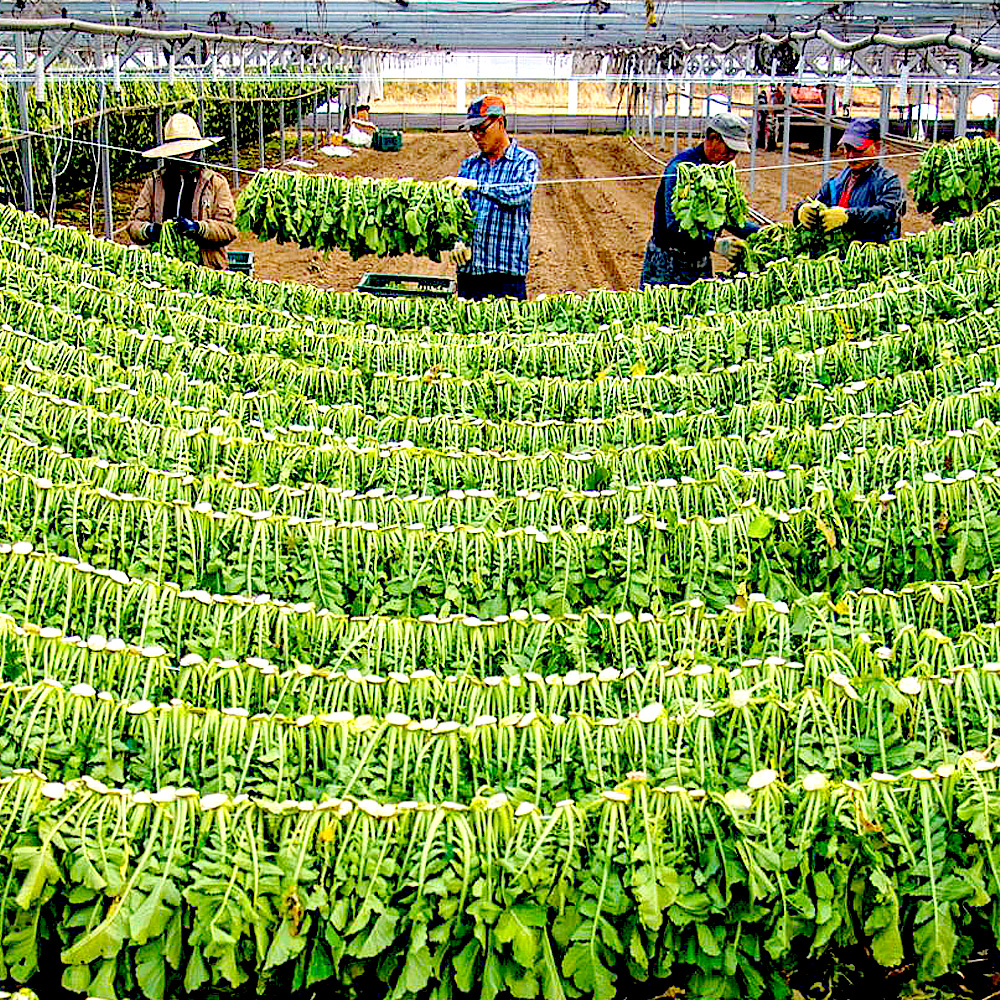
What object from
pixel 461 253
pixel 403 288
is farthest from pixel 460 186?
pixel 403 288

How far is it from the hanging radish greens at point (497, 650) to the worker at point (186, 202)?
6.37 feet

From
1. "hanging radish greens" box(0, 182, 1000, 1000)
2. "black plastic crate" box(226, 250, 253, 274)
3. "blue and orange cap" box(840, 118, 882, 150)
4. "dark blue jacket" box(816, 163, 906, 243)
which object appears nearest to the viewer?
"hanging radish greens" box(0, 182, 1000, 1000)

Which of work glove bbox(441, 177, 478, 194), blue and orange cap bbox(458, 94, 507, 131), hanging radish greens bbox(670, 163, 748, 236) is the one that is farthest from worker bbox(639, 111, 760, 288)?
work glove bbox(441, 177, 478, 194)

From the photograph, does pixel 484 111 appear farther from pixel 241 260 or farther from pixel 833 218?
pixel 833 218

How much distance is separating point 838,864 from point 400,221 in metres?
6.06

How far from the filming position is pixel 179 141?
8492mm

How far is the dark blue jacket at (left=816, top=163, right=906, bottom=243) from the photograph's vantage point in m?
8.13

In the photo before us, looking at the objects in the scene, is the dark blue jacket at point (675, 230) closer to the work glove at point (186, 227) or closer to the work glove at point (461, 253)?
the work glove at point (461, 253)

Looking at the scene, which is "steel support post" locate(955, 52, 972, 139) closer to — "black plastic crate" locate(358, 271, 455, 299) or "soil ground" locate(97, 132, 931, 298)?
"soil ground" locate(97, 132, 931, 298)

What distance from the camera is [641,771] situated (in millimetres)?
3064

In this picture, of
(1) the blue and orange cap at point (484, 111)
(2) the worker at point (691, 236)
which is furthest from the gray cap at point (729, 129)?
(1) the blue and orange cap at point (484, 111)

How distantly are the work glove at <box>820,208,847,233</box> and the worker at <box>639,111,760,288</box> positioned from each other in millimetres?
520

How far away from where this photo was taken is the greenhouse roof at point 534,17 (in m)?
15.2

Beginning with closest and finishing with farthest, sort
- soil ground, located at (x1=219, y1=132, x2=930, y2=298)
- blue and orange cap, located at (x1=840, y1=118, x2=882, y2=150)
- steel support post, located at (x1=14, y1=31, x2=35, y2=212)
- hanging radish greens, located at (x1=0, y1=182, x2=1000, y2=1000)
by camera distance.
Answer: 1. hanging radish greens, located at (x1=0, y1=182, x2=1000, y2=1000)
2. blue and orange cap, located at (x1=840, y1=118, x2=882, y2=150)
3. steel support post, located at (x1=14, y1=31, x2=35, y2=212)
4. soil ground, located at (x1=219, y1=132, x2=930, y2=298)
